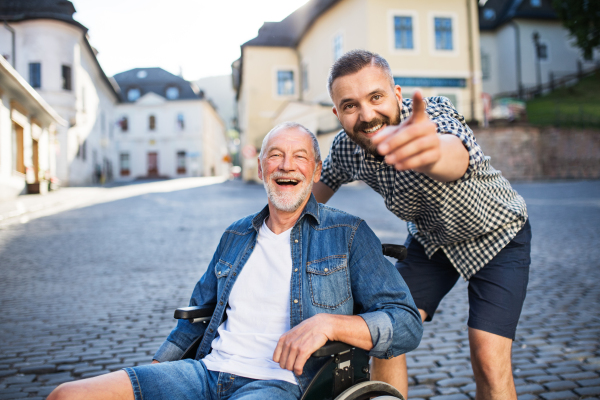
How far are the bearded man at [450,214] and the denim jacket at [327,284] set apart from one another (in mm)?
326

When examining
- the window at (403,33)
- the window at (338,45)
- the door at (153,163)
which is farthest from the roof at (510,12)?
the door at (153,163)

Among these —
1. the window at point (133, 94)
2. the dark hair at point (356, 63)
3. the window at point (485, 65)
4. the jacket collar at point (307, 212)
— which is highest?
the window at point (133, 94)

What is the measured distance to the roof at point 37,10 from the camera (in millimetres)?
24312

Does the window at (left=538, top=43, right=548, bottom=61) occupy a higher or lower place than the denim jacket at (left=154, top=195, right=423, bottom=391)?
higher

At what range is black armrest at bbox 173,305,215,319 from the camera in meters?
2.26

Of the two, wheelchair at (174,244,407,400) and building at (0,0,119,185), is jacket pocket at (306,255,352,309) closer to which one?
wheelchair at (174,244,407,400)

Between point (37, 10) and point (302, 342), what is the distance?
29474 mm

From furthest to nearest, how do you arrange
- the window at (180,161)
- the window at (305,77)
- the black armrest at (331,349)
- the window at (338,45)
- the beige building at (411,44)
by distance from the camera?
the window at (180,161) < the window at (305,77) < the window at (338,45) < the beige building at (411,44) < the black armrest at (331,349)

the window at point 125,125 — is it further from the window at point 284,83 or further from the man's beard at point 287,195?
the man's beard at point 287,195

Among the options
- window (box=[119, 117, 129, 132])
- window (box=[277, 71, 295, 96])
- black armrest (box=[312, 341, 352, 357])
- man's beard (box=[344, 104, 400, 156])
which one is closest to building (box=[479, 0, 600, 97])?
window (box=[277, 71, 295, 96])

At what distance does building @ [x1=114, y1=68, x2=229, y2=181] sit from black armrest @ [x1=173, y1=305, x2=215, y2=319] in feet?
184

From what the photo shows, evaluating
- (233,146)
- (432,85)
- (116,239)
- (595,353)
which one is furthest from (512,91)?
(233,146)

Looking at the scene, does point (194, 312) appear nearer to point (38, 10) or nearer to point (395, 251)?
point (395, 251)

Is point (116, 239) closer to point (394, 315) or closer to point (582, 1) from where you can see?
point (394, 315)
